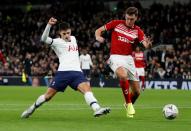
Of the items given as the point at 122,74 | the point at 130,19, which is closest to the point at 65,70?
the point at 122,74

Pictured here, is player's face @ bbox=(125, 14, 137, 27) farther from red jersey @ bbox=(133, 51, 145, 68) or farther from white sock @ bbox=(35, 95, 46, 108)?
red jersey @ bbox=(133, 51, 145, 68)

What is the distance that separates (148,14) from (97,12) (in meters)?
5.29

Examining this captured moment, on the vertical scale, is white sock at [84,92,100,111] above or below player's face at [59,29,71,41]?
below

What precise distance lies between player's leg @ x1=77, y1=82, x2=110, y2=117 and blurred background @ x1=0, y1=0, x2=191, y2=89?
18.7 metres

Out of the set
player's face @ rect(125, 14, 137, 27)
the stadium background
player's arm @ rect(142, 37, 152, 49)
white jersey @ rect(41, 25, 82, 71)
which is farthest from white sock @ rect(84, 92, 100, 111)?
the stadium background

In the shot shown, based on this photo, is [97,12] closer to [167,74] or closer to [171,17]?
[171,17]

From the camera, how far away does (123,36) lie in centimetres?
1439

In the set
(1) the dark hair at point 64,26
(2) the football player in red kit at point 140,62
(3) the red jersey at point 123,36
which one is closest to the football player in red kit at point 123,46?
(3) the red jersey at point 123,36

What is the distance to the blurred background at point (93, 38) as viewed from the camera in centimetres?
3303

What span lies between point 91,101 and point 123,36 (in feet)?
8.10

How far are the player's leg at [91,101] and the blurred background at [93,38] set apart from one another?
18.7 metres

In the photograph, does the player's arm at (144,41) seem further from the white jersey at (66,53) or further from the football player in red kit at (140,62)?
the football player in red kit at (140,62)

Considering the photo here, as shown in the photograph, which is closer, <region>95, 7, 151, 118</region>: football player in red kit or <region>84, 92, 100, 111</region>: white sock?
<region>84, 92, 100, 111</region>: white sock

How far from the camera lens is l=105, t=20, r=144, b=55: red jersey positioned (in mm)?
14359
